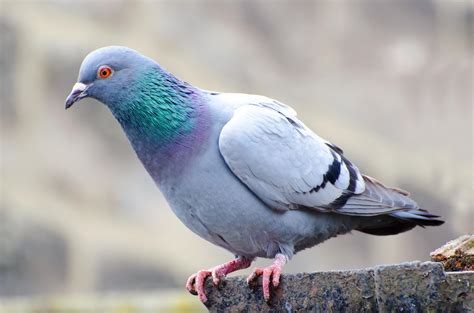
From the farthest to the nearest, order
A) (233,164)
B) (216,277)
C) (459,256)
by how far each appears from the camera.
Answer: (233,164), (216,277), (459,256)

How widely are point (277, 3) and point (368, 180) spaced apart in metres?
1.60

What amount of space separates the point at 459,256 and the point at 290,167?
1227 millimetres

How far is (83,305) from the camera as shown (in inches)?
239

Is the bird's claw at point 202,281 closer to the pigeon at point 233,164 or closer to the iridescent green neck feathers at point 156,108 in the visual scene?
the pigeon at point 233,164

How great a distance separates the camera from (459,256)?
11.1 feet

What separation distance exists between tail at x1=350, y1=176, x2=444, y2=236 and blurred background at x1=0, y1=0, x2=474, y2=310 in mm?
761

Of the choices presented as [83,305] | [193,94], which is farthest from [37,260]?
[193,94]

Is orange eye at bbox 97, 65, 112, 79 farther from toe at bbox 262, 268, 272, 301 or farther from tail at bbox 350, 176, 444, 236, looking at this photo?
toe at bbox 262, 268, 272, 301

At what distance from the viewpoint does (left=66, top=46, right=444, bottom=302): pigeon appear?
4328mm

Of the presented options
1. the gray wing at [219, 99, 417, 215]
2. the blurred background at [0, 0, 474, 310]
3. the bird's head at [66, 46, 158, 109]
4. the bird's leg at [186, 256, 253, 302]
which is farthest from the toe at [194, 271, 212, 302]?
the blurred background at [0, 0, 474, 310]

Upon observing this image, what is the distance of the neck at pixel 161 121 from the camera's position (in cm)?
442

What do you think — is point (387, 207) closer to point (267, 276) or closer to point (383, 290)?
point (267, 276)

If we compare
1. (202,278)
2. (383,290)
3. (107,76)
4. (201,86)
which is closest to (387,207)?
(202,278)

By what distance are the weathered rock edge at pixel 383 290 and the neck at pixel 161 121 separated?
1.15 metres
